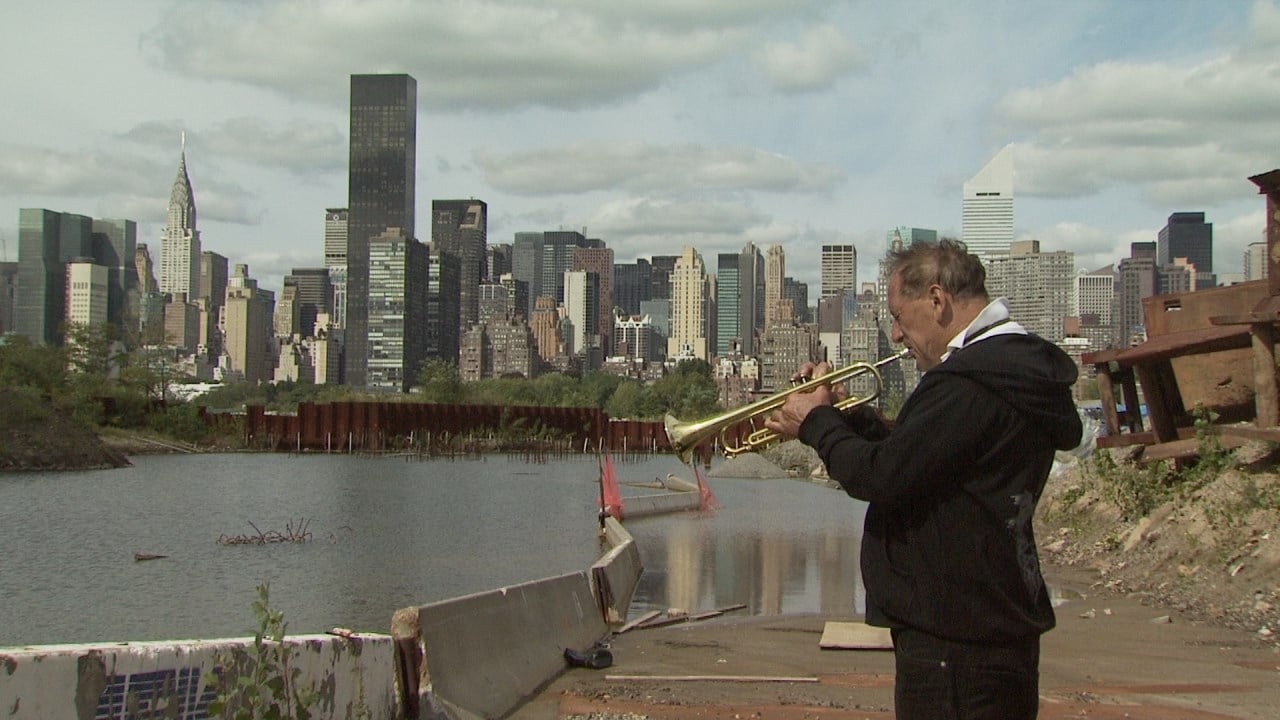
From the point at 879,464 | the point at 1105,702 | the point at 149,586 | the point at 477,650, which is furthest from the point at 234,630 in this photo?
the point at 879,464

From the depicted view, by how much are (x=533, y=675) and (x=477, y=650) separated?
1.12 metres

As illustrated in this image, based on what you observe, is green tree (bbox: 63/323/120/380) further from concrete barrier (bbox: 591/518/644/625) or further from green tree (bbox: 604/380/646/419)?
green tree (bbox: 604/380/646/419)

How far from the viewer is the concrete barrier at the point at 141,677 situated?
461 centimetres

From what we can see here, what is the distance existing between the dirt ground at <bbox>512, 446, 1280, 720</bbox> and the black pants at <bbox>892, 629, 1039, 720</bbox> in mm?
4022

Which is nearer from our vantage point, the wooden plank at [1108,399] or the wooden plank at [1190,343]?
the wooden plank at [1190,343]

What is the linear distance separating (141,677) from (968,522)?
3096mm

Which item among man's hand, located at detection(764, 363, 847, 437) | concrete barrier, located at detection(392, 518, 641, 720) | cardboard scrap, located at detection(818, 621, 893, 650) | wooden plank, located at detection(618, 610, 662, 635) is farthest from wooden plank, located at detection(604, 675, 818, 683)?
man's hand, located at detection(764, 363, 847, 437)

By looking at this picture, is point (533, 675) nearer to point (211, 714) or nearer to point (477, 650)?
point (477, 650)

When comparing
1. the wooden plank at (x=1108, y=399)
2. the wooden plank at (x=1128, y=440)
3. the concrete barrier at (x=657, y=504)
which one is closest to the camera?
the wooden plank at (x=1128, y=440)

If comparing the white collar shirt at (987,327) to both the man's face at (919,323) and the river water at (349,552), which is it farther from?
the river water at (349,552)

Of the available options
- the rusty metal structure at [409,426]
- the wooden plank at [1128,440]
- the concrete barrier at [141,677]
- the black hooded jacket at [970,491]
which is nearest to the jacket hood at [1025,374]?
the black hooded jacket at [970,491]

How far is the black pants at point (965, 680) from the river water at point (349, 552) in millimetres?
10832

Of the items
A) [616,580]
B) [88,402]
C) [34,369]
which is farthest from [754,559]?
[34,369]

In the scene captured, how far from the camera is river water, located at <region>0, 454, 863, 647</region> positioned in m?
15.7
